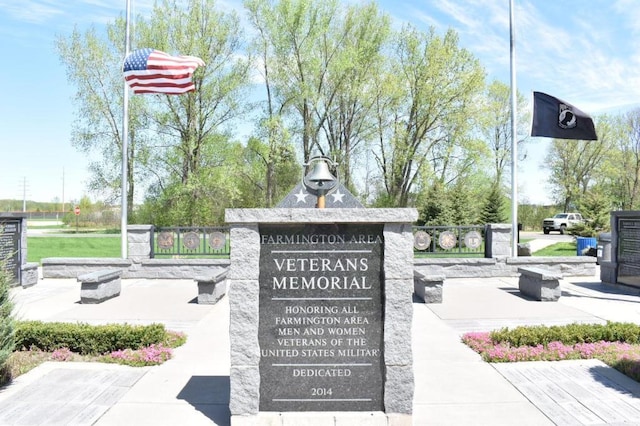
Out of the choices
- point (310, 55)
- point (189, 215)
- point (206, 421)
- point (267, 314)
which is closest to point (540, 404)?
point (267, 314)

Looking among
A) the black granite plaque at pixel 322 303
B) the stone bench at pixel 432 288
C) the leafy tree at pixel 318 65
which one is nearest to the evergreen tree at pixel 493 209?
the leafy tree at pixel 318 65

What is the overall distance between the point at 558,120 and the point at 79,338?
12.1 metres

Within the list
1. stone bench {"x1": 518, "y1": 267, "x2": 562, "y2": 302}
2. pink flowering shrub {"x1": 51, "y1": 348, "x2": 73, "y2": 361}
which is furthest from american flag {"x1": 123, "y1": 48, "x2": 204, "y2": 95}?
stone bench {"x1": 518, "y1": 267, "x2": 562, "y2": 302}

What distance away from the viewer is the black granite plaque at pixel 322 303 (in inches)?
175

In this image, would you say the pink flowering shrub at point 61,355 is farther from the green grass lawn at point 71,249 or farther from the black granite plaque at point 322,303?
the green grass lawn at point 71,249

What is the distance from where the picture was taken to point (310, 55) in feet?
85.2

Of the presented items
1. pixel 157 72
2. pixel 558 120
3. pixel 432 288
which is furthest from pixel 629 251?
pixel 157 72

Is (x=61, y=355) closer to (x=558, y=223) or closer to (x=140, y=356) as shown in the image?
(x=140, y=356)

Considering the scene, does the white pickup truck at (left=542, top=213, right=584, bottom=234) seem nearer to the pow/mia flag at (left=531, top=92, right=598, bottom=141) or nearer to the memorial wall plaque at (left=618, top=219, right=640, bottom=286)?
the memorial wall plaque at (left=618, top=219, right=640, bottom=286)

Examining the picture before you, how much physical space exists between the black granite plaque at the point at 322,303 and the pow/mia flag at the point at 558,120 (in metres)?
10.0

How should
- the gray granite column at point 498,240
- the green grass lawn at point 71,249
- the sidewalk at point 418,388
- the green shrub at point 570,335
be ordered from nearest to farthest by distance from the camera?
the sidewalk at point 418,388, the green shrub at point 570,335, the gray granite column at point 498,240, the green grass lawn at point 71,249

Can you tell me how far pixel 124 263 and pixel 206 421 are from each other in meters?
11.3

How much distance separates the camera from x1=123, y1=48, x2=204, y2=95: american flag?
41.0 feet

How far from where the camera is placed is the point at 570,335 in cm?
698
